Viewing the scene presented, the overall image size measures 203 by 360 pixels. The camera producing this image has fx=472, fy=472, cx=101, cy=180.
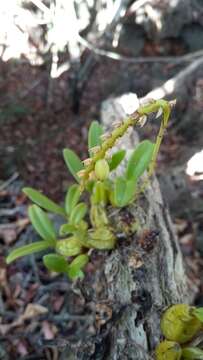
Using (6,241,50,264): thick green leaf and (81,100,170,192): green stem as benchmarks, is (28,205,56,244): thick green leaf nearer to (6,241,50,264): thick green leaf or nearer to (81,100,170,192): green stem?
(6,241,50,264): thick green leaf

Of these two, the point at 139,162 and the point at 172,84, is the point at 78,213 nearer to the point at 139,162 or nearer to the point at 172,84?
the point at 139,162

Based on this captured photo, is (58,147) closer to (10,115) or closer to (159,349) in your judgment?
(10,115)

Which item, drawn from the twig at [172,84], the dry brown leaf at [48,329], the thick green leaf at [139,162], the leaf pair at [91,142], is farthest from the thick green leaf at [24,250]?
the twig at [172,84]

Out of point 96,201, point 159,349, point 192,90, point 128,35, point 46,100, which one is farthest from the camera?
point 128,35

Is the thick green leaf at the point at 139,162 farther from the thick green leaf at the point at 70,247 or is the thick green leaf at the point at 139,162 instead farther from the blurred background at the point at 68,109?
the thick green leaf at the point at 70,247

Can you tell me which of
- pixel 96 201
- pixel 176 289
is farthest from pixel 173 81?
pixel 176 289

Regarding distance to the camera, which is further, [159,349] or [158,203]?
[158,203]

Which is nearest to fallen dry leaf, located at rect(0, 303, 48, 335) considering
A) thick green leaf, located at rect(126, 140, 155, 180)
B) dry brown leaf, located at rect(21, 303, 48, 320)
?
dry brown leaf, located at rect(21, 303, 48, 320)
